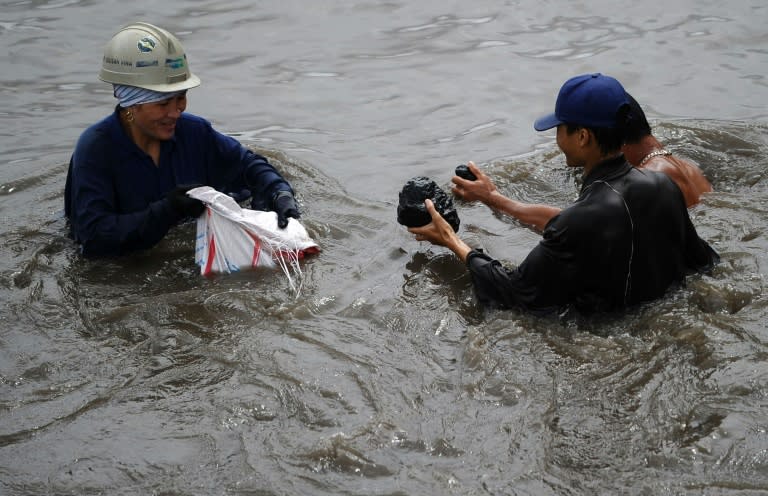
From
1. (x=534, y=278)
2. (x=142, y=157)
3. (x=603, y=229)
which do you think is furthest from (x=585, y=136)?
(x=142, y=157)

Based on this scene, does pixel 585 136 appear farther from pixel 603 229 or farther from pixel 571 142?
pixel 603 229

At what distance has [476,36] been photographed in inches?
422

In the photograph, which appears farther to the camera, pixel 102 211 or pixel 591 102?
pixel 102 211

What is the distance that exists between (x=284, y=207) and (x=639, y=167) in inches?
84.4

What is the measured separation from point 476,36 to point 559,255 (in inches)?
266

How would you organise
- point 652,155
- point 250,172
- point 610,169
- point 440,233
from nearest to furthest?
point 610,169
point 440,233
point 652,155
point 250,172

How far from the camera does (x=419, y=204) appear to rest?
17.4ft

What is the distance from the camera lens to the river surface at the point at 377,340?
12.2 ft

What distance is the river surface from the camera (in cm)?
372

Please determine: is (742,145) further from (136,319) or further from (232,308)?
(136,319)

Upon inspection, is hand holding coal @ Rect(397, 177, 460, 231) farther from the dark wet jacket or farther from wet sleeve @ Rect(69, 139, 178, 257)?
wet sleeve @ Rect(69, 139, 178, 257)

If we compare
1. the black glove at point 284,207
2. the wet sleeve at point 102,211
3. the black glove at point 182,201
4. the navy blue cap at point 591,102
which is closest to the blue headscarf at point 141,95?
the wet sleeve at point 102,211

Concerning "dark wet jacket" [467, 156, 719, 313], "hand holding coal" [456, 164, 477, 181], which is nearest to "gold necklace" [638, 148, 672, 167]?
"dark wet jacket" [467, 156, 719, 313]

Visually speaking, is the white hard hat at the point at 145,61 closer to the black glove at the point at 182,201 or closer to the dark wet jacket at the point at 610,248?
the black glove at the point at 182,201
